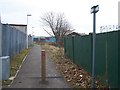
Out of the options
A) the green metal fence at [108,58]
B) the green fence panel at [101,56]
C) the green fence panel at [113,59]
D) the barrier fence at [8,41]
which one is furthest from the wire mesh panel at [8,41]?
the green fence panel at [113,59]

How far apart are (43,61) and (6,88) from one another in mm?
A: 2834

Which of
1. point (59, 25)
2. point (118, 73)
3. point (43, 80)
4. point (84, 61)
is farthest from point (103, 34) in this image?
point (59, 25)

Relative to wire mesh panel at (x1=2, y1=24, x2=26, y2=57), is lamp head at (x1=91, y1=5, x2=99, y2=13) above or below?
above

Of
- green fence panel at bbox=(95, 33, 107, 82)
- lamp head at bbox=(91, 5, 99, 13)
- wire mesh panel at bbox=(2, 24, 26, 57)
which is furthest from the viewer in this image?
wire mesh panel at bbox=(2, 24, 26, 57)

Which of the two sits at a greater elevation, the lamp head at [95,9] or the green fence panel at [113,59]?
the lamp head at [95,9]

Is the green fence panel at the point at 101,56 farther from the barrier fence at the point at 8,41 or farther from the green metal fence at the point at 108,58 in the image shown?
the barrier fence at the point at 8,41

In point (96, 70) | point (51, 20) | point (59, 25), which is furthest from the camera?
point (51, 20)

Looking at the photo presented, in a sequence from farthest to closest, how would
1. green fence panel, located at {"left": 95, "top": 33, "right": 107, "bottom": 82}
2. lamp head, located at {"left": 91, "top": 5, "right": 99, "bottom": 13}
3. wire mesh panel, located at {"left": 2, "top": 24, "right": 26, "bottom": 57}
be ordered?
wire mesh panel, located at {"left": 2, "top": 24, "right": 26, "bottom": 57} → green fence panel, located at {"left": 95, "top": 33, "right": 107, "bottom": 82} → lamp head, located at {"left": 91, "top": 5, "right": 99, "bottom": 13}

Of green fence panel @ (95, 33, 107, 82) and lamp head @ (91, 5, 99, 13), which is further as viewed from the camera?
green fence panel @ (95, 33, 107, 82)

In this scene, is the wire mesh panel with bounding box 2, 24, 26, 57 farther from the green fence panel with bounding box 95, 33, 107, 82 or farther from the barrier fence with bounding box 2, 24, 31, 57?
the green fence panel with bounding box 95, 33, 107, 82

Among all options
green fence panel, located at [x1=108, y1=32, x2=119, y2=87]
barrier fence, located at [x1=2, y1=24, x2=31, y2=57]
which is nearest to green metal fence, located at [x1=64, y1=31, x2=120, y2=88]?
green fence panel, located at [x1=108, y1=32, x2=119, y2=87]

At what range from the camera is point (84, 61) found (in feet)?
48.3

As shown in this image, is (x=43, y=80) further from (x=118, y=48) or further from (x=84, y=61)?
(x=118, y=48)

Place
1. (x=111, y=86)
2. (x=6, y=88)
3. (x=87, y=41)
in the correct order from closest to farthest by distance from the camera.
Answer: (x=111, y=86) → (x=6, y=88) → (x=87, y=41)
